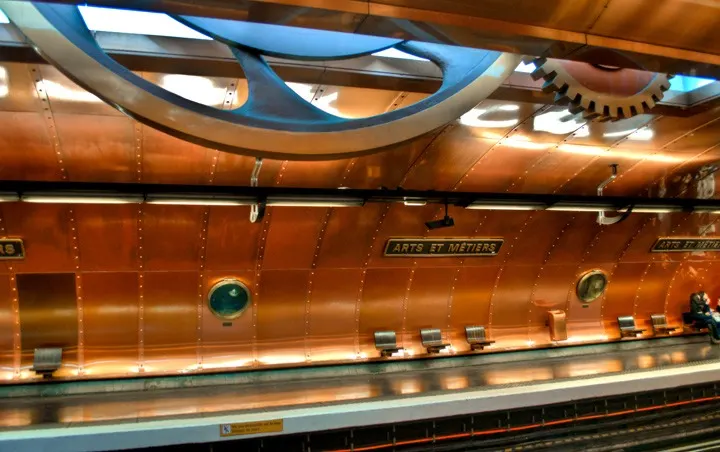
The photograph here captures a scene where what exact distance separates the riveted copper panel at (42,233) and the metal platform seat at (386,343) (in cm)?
464

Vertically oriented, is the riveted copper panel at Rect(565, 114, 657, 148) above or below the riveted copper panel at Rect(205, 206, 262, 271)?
above

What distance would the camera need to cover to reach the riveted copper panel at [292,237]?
7316 millimetres

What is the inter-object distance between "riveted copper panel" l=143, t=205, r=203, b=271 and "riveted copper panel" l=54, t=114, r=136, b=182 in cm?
70

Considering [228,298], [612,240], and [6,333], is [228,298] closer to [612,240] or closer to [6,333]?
[6,333]

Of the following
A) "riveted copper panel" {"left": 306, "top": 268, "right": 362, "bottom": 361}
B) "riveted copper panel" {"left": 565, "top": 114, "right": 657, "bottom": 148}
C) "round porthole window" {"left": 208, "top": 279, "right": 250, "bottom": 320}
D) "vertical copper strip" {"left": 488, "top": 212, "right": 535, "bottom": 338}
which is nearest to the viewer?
"riveted copper panel" {"left": 565, "top": 114, "right": 657, "bottom": 148}

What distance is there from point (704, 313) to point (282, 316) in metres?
9.06

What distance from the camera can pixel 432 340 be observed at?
28.4 feet

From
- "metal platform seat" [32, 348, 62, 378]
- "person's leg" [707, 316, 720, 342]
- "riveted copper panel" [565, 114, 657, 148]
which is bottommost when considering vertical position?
"person's leg" [707, 316, 720, 342]

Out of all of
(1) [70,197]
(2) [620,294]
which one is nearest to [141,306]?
(1) [70,197]

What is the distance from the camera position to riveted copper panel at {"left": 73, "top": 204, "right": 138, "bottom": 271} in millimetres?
6586

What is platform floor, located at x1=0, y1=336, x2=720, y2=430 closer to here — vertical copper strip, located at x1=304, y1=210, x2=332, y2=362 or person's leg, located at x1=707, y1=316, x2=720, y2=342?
vertical copper strip, located at x1=304, y1=210, x2=332, y2=362

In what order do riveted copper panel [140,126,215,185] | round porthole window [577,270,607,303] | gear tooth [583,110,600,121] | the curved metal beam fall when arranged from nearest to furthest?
the curved metal beam
gear tooth [583,110,600,121]
riveted copper panel [140,126,215,185]
round porthole window [577,270,607,303]

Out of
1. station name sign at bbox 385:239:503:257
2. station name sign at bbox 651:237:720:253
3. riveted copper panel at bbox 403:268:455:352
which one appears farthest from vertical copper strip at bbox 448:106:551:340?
station name sign at bbox 651:237:720:253

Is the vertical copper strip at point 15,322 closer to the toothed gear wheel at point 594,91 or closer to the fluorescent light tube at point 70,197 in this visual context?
the fluorescent light tube at point 70,197
